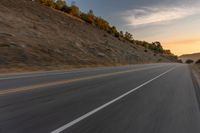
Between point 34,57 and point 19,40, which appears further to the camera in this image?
point 19,40

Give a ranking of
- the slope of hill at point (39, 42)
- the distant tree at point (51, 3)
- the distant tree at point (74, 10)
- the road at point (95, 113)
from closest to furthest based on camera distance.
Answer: the road at point (95, 113) → the slope of hill at point (39, 42) → the distant tree at point (51, 3) → the distant tree at point (74, 10)

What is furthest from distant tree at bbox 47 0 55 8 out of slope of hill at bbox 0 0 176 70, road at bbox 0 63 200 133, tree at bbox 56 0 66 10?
road at bbox 0 63 200 133

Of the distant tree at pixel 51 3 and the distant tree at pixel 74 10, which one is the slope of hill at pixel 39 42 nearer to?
the distant tree at pixel 51 3

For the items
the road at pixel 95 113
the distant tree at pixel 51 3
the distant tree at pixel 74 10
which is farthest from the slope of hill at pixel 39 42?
the road at pixel 95 113

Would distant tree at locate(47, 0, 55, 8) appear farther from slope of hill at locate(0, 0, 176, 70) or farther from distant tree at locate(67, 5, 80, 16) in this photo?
slope of hill at locate(0, 0, 176, 70)

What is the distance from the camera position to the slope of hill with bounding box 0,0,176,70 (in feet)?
113

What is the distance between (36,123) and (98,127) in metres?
1.37

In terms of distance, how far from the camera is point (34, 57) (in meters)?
36.4

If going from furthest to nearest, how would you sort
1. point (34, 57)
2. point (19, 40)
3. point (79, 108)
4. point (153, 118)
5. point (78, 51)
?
point (78, 51)
point (19, 40)
point (34, 57)
point (79, 108)
point (153, 118)

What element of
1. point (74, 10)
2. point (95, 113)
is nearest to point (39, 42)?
point (95, 113)

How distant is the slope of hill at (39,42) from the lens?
34.5 metres

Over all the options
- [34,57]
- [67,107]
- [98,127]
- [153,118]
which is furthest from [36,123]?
[34,57]

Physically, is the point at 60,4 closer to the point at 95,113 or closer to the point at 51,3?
the point at 51,3

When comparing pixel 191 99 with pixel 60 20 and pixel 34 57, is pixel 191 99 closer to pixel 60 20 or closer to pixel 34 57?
pixel 34 57
